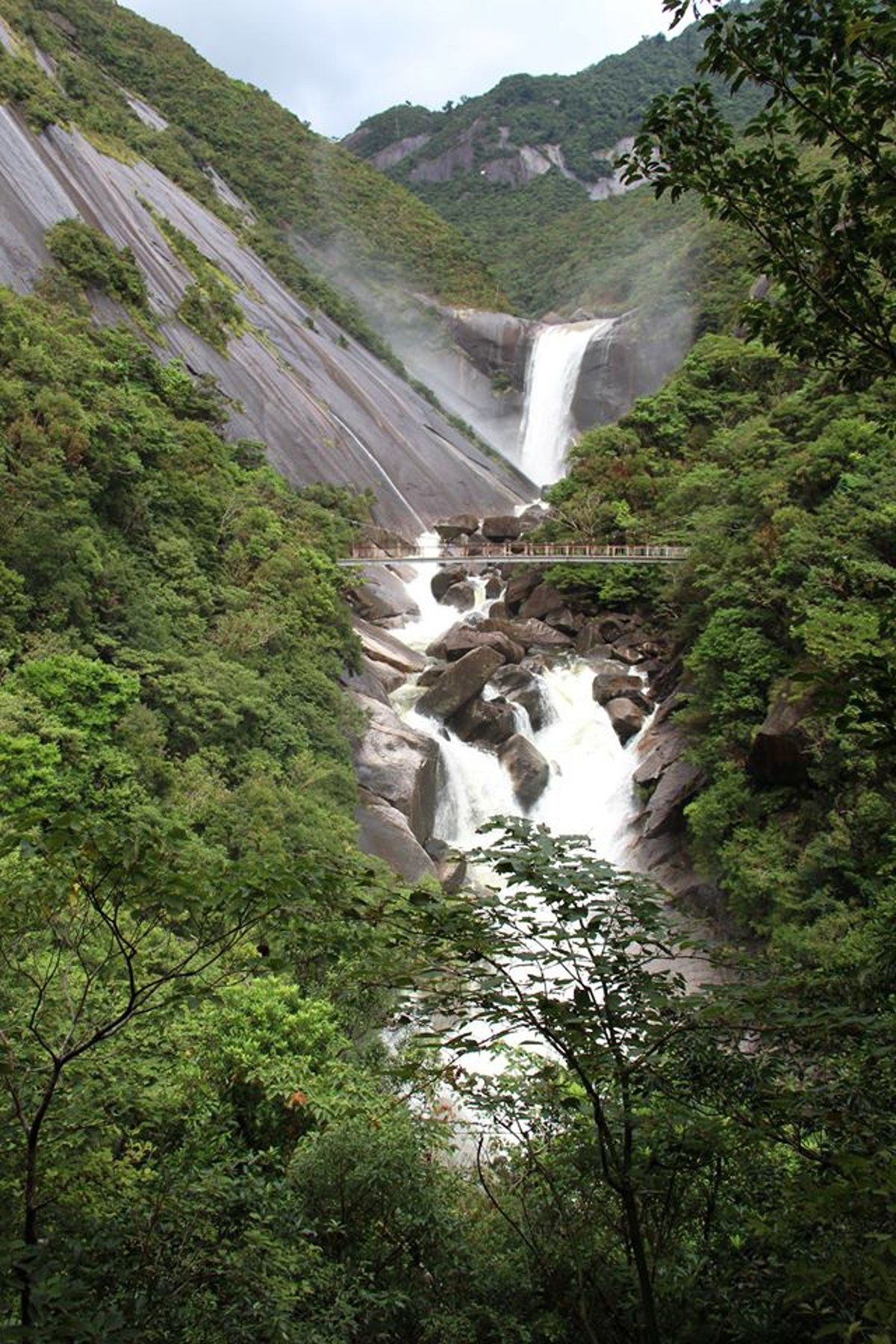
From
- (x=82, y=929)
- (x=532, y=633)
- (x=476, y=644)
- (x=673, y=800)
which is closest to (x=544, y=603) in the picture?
(x=532, y=633)

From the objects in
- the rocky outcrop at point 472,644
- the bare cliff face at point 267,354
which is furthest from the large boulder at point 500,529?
the rocky outcrop at point 472,644

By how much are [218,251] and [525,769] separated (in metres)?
31.3

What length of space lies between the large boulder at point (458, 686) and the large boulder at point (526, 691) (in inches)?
32.6

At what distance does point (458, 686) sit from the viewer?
20.1 meters

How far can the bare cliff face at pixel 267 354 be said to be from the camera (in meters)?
27.7

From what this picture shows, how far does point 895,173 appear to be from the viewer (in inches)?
117

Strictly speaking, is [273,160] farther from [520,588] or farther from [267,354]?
[520,588]

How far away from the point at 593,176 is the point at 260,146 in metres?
45.7

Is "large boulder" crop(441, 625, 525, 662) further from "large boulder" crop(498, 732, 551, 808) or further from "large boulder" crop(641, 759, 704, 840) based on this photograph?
"large boulder" crop(641, 759, 704, 840)

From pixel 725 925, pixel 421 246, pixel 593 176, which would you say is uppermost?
pixel 593 176

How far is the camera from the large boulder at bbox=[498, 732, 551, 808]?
18547mm

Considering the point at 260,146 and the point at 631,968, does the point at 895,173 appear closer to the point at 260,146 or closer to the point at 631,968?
the point at 631,968

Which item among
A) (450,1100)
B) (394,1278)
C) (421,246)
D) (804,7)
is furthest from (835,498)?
(421,246)

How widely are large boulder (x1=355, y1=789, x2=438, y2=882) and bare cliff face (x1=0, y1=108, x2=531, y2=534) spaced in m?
16.8
